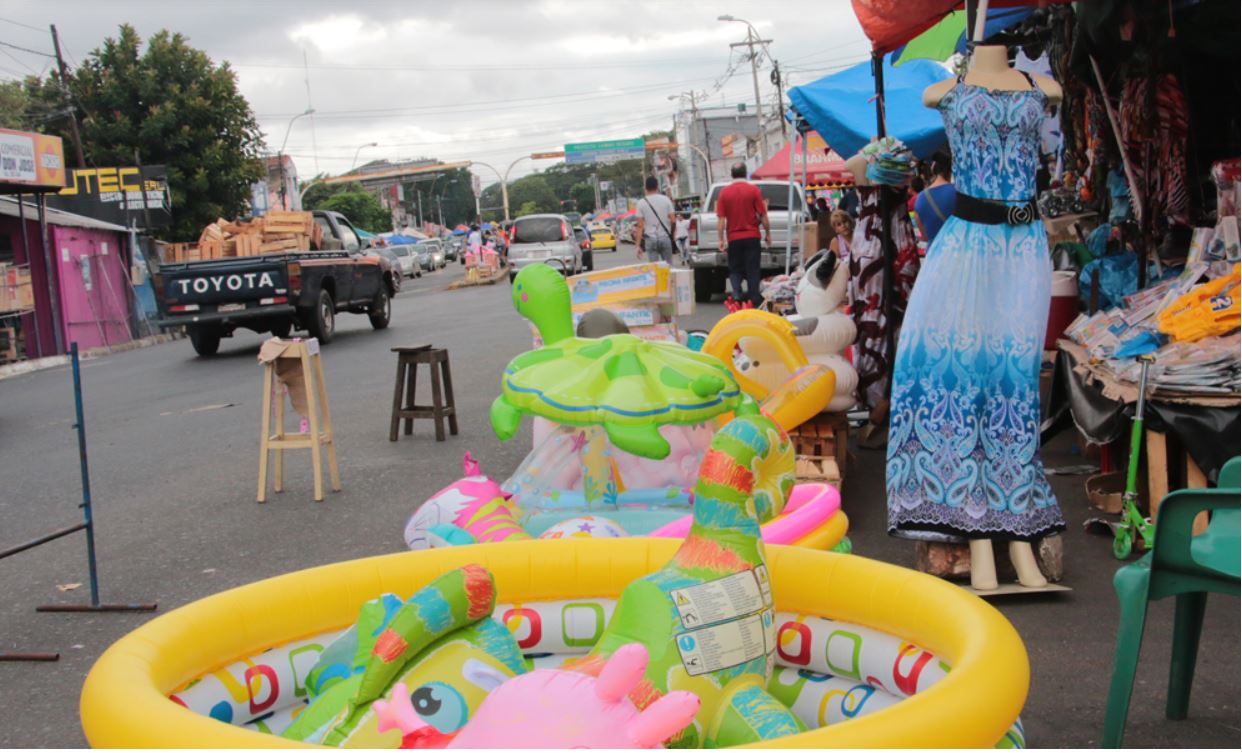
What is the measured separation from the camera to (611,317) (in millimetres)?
6254

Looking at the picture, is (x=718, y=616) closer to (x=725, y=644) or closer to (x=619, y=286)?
(x=725, y=644)

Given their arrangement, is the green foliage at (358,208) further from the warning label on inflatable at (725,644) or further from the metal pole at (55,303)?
the warning label on inflatable at (725,644)

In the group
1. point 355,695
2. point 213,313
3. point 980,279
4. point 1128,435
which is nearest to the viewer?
point 355,695

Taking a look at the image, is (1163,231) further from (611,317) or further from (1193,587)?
(1193,587)

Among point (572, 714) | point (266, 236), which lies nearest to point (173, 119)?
point (266, 236)

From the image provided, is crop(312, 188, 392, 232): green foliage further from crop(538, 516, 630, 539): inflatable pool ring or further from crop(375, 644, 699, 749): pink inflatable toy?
crop(375, 644, 699, 749): pink inflatable toy

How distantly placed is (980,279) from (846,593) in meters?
2.02

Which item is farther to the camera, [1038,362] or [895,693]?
[1038,362]

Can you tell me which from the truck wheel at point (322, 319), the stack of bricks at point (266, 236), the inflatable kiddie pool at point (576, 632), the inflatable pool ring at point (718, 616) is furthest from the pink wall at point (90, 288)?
the inflatable pool ring at point (718, 616)

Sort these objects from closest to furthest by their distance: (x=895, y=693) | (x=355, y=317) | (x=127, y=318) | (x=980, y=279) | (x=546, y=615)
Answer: (x=895, y=693)
(x=546, y=615)
(x=980, y=279)
(x=355, y=317)
(x=127, y=318)

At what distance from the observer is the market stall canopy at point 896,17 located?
18.3 ft

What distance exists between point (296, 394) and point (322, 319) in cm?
1002

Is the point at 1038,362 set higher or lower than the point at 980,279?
lower

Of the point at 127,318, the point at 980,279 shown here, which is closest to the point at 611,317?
the point at 980,279
